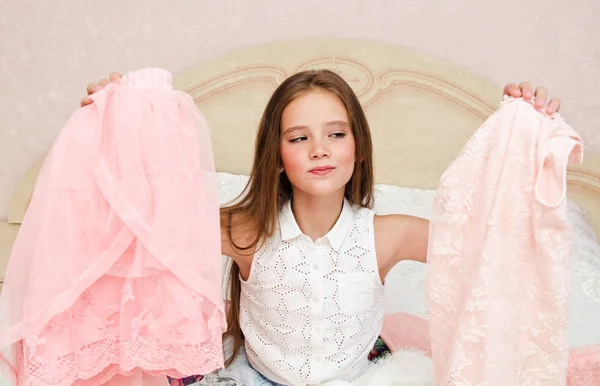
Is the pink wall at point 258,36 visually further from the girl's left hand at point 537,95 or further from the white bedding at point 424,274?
the girl's left hand at point 537,95

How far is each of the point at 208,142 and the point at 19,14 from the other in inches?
61.3

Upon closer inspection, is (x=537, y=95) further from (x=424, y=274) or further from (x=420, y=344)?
(x=424, y=274)

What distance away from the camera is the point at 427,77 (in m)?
2.37

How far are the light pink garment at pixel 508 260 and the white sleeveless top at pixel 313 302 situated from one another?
27 centimetres

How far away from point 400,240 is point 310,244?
0.21 metres

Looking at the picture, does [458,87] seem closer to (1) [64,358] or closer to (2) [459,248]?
(2) [459,248]

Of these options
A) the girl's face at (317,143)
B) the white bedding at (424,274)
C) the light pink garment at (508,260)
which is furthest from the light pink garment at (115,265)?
the white bedding at (424,274)

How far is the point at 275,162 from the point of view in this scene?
59.6 inches

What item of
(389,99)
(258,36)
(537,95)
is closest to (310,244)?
(537,95)

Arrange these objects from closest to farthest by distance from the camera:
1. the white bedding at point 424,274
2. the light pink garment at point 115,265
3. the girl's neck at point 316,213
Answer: the light pink garment at point 115,265, the girl's neck at point 316,213, the white bedding at point 424,274

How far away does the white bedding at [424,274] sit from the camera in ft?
5.98

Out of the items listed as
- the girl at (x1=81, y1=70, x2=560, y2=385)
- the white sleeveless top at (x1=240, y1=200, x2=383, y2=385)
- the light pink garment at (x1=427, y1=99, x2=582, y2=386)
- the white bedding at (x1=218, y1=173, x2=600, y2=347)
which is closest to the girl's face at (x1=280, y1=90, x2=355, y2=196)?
the girl at (x1=81, y1=70, x2=560, y2=385)

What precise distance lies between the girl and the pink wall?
3.20ft

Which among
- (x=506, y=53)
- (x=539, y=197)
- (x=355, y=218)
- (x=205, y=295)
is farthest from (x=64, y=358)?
(x=506, y=53)
